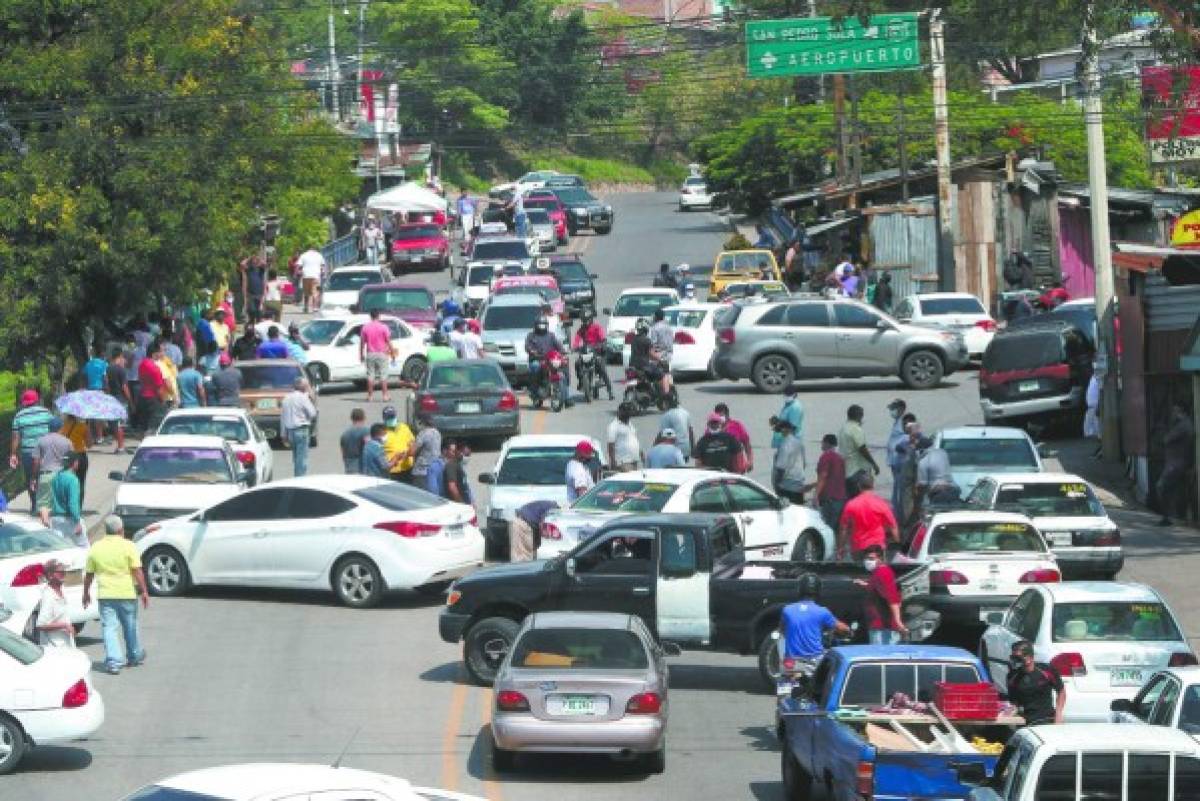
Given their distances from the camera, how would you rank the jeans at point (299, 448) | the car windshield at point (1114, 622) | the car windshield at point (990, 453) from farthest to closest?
the jeans at point (299, 448) → the car windshield at point (990, 453) → the car windshield at point (1114, 622)

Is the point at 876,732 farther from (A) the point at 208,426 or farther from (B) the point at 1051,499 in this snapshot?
(A) the point at 208,426

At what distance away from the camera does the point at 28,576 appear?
22.1 m

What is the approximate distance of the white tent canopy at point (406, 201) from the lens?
68938 mm

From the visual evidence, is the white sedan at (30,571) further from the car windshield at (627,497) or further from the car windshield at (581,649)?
the car windshield at (581,649)

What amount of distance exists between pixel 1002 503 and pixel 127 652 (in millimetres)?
9954

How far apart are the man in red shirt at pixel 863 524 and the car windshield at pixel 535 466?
502 cm

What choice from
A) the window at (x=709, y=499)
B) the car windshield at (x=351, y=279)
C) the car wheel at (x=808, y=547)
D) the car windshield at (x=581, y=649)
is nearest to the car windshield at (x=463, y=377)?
the window at (x=709, y=499)

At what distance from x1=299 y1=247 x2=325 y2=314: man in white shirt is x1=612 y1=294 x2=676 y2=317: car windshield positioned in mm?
15674

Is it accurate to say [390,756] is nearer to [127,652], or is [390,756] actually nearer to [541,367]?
[127,652]

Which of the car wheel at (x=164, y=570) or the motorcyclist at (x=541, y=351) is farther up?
the motorcyclist at (x=541, y=351)

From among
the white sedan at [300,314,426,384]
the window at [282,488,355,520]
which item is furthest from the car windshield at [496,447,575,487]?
the white sedan at [300,314,426,384]

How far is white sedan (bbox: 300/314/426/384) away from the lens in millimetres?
42875

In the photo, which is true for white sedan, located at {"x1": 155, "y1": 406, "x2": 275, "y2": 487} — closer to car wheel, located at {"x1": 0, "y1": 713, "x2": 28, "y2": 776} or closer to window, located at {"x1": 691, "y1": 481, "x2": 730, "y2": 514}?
window, located at {"x1": 691, "y1": 481, "x2": 730, "y2": 514}

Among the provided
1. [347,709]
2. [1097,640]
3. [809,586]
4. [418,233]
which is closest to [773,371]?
[809,586]
